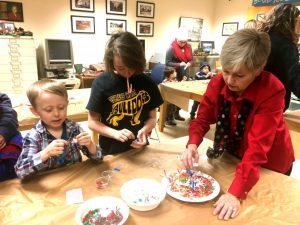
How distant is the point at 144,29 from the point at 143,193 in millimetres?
5783

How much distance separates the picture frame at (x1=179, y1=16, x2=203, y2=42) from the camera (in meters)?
6.87

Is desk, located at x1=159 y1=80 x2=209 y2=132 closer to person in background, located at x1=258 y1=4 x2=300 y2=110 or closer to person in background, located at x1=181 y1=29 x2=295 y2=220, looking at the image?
person in background, located at x1=258 y1=4 x2=300 y2=110

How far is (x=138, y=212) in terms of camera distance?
896mm

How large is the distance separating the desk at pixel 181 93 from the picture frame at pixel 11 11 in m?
3.15

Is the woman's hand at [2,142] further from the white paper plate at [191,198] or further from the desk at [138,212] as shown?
the white paper plate at [191,198]

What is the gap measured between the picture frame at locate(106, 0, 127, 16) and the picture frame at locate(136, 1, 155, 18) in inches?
13.5

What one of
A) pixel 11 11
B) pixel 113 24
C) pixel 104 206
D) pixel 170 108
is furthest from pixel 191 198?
pixel 113 24

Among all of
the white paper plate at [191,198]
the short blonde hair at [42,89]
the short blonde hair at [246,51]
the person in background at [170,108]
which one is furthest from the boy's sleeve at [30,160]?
the person in background at [170,108]

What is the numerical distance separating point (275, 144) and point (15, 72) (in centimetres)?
461

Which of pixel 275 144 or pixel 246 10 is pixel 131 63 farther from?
pixel 246 10

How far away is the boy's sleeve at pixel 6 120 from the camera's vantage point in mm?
1269

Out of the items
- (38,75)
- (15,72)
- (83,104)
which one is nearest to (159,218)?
(83,104)

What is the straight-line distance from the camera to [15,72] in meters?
4.59

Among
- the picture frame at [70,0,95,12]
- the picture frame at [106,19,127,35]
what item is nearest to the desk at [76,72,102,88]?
the picture frame at [106,19,127,35]
